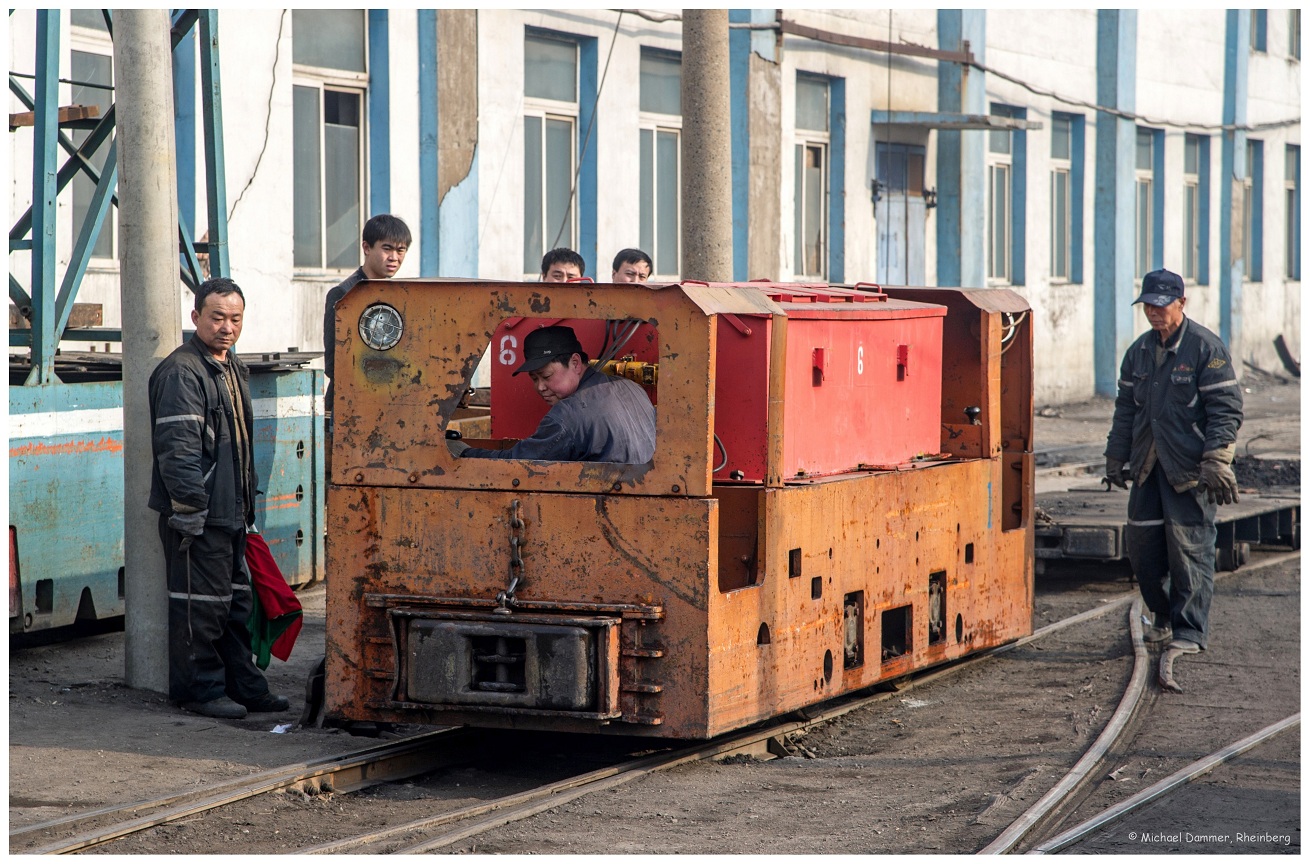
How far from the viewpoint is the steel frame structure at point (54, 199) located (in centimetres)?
864

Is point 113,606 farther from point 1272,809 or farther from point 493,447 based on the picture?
point 1272,809

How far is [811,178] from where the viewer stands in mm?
20500

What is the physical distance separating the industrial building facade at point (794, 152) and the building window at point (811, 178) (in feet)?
0.12

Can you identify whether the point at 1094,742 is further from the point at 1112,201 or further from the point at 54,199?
the point at 1112,201

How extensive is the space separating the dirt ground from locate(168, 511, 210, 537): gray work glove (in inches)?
31.6

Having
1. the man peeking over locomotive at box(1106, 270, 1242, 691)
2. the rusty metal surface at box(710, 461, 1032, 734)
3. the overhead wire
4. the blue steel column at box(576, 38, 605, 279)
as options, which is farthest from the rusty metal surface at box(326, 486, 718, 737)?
the blue steel column at box(576, 38, 605, 279)

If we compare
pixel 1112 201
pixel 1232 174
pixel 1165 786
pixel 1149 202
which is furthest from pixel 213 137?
pixel 1232 174

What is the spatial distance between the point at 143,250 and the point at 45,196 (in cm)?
165

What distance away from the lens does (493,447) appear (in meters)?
7.29

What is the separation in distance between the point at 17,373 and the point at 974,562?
511 cm

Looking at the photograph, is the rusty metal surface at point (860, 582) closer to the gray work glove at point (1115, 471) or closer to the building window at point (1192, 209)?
the gray work glove at point (1115, 471)

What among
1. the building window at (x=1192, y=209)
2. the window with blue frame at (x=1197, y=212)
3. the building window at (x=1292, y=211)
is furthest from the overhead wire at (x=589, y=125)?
the building window at (x=1292, y=211)

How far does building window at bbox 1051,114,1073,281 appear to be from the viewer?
84.0 ft

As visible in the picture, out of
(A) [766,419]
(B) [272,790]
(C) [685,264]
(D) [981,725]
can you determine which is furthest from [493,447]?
(C) [685,264]
